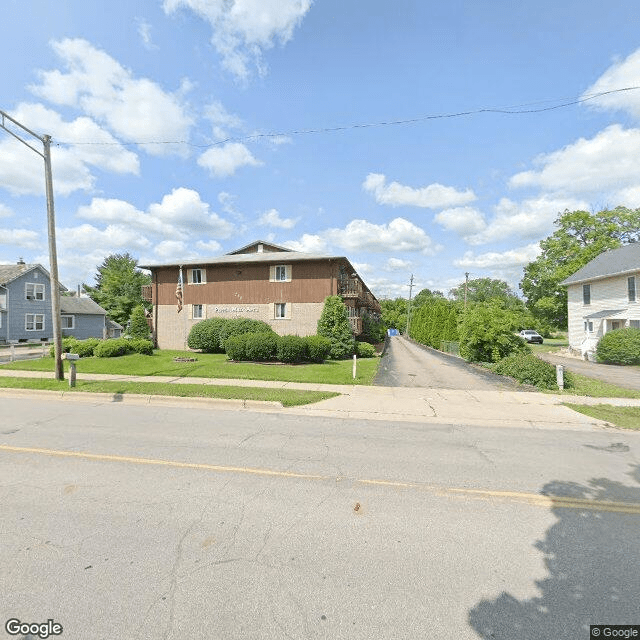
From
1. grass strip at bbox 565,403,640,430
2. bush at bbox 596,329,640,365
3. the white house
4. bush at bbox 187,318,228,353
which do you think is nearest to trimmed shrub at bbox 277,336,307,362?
bush at bbox 187,318,228,353

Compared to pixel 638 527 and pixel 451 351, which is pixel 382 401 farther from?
pixel 451 351

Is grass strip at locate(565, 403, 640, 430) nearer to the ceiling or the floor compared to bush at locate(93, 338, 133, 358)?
nearer to the floor

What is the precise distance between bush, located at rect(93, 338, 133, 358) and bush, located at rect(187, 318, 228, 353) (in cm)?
497

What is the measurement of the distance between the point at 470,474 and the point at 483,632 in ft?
9.56

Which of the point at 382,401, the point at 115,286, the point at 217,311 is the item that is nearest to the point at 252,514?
the point at 382,401

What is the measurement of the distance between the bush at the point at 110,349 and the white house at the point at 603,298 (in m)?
30.3

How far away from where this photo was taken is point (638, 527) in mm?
3768

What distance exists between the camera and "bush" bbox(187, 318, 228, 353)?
2445cm

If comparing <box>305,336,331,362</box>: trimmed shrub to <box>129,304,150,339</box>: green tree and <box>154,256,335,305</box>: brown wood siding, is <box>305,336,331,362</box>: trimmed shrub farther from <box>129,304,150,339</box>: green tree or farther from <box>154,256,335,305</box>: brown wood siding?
<box>129,304,150,339</box>: green tree

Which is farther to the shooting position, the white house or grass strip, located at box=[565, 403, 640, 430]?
the white house

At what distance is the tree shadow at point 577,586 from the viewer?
2506mm

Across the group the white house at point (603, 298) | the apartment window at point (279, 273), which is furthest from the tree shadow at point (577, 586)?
the white house at point (603, 298)

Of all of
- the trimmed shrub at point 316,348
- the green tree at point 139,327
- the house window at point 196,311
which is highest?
the house window at point 196,311

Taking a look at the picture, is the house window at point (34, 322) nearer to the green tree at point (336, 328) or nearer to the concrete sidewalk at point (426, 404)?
the concrete sidewalk at point (426, 404)
